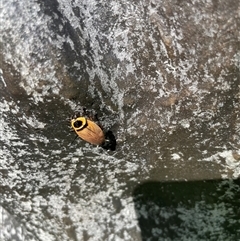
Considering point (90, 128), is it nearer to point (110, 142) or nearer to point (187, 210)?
point (110, 142)

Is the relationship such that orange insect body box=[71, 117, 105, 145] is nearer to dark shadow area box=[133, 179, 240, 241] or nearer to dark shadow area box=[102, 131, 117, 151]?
dark shadow area box=[102, 131, 117, 151]

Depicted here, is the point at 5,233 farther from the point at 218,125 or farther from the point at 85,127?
the point at 218,125

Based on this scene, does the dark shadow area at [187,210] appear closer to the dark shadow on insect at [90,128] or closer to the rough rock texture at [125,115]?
the rough rock texture at [125,115]

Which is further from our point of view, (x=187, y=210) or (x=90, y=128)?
(x=187, y=210)

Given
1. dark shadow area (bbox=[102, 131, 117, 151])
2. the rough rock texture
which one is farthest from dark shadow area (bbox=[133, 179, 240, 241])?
dark shadow area (bbox=[102, 131, 117, 151])

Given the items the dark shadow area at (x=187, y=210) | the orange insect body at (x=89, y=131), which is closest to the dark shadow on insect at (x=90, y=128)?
the orange insect body at (x=89, y=131)

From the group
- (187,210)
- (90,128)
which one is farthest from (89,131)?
(187,210)

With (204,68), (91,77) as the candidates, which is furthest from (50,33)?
(204,68)
